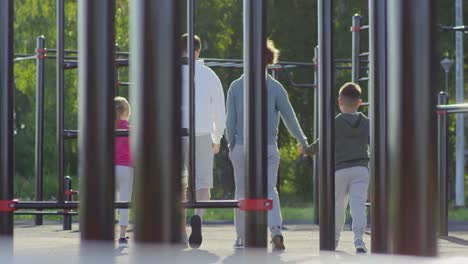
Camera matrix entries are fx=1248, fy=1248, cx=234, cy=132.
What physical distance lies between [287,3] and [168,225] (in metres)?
26.8

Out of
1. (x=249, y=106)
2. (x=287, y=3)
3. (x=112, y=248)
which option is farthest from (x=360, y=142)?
(x=287, y=3)

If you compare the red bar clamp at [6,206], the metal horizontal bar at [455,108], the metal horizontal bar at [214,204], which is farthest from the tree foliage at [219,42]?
the red bar clamp at [6,206]

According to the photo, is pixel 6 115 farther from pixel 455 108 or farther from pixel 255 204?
pixel 455 108

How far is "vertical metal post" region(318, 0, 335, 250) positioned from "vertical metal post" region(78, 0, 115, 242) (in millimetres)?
1899

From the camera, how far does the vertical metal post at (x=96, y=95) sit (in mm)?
1509

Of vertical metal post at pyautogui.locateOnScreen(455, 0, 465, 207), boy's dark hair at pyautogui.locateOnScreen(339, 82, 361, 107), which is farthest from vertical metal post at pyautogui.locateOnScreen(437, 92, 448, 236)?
vertical metal post at pyautogui.locateOnScreen(455, 0, 465, 207)

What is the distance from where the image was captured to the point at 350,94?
22.7 ft

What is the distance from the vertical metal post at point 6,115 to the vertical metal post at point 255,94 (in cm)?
41

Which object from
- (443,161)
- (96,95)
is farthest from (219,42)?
(96,95)

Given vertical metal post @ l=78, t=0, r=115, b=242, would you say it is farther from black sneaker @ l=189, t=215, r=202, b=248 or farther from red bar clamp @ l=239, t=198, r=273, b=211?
black sneaker @ l=189, t=215, r=202, b=248

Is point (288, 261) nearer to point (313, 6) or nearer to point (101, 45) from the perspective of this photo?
point (101, 45)

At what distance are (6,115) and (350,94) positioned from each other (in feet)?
16.0

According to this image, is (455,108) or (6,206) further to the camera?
(455,108)

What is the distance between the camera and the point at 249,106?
2229 mm
